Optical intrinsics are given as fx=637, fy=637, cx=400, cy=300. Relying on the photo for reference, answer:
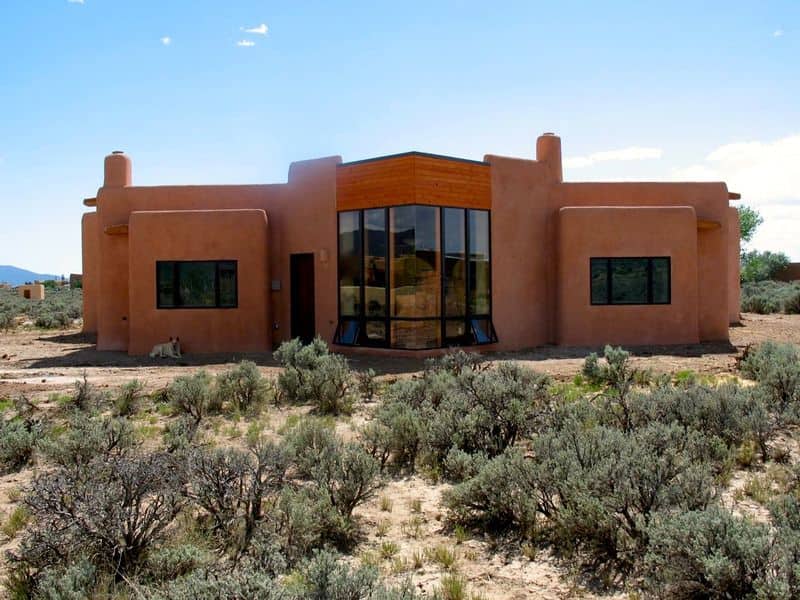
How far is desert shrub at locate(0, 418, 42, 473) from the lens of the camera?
6.51 metres

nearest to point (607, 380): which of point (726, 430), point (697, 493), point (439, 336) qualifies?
point (726, 430)

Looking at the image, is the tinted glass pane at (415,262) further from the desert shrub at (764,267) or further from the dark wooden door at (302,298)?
the desert shrub at (764,267)

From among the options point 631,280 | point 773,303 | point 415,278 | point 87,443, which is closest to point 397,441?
point 87,443

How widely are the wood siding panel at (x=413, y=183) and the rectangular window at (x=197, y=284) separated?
3295 millimetres

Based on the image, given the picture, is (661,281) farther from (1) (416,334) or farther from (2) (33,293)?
(2) (33,293)

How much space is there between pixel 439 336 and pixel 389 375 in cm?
277

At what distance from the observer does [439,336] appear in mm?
13828

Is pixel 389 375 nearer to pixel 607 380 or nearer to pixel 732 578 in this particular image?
pixel 607 380

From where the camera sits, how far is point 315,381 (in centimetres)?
923

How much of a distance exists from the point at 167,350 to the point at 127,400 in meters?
5.95

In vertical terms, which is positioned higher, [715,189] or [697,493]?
[715,189]

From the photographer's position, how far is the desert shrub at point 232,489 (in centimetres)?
464

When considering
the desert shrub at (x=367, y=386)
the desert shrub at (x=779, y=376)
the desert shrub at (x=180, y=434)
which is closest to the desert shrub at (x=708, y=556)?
the desert shrub at (x=779, y=376)

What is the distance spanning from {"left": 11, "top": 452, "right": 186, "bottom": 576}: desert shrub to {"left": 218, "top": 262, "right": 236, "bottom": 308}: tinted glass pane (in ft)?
35.5
